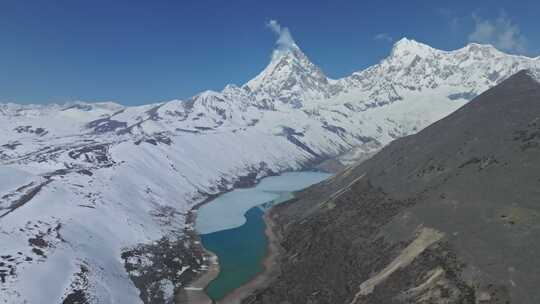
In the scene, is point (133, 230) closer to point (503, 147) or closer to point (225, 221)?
point (225, 221)

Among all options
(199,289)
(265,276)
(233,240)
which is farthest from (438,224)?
(233,240)

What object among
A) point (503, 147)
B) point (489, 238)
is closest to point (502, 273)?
point (489, 238)

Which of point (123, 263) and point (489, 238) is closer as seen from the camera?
point (489, 238)

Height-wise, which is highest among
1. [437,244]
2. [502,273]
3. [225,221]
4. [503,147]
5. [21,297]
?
[225,221]

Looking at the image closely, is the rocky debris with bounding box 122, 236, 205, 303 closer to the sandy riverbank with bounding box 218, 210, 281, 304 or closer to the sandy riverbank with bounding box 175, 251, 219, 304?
the sandy riverbank with bounding box 175, 251, 219, 304

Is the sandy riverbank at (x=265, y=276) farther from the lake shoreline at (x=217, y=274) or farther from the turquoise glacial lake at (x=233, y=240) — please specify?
the turquoise glacial lake at (x=233, y=240)

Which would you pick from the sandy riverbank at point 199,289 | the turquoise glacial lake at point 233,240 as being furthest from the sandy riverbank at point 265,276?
the sandy riverbank at point 199,289

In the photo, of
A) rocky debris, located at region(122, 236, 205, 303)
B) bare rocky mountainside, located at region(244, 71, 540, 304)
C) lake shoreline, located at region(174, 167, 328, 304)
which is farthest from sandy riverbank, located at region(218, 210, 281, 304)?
rocky debris, located at region(122, 236, 205, 303)

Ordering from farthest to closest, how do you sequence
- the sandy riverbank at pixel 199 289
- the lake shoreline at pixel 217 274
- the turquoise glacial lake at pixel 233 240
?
1. the turquoise glacial lake at pixel 233 240
2. the lake shoreline at pixel 217 274
3. the sandy riverbank at pixel 199 289
